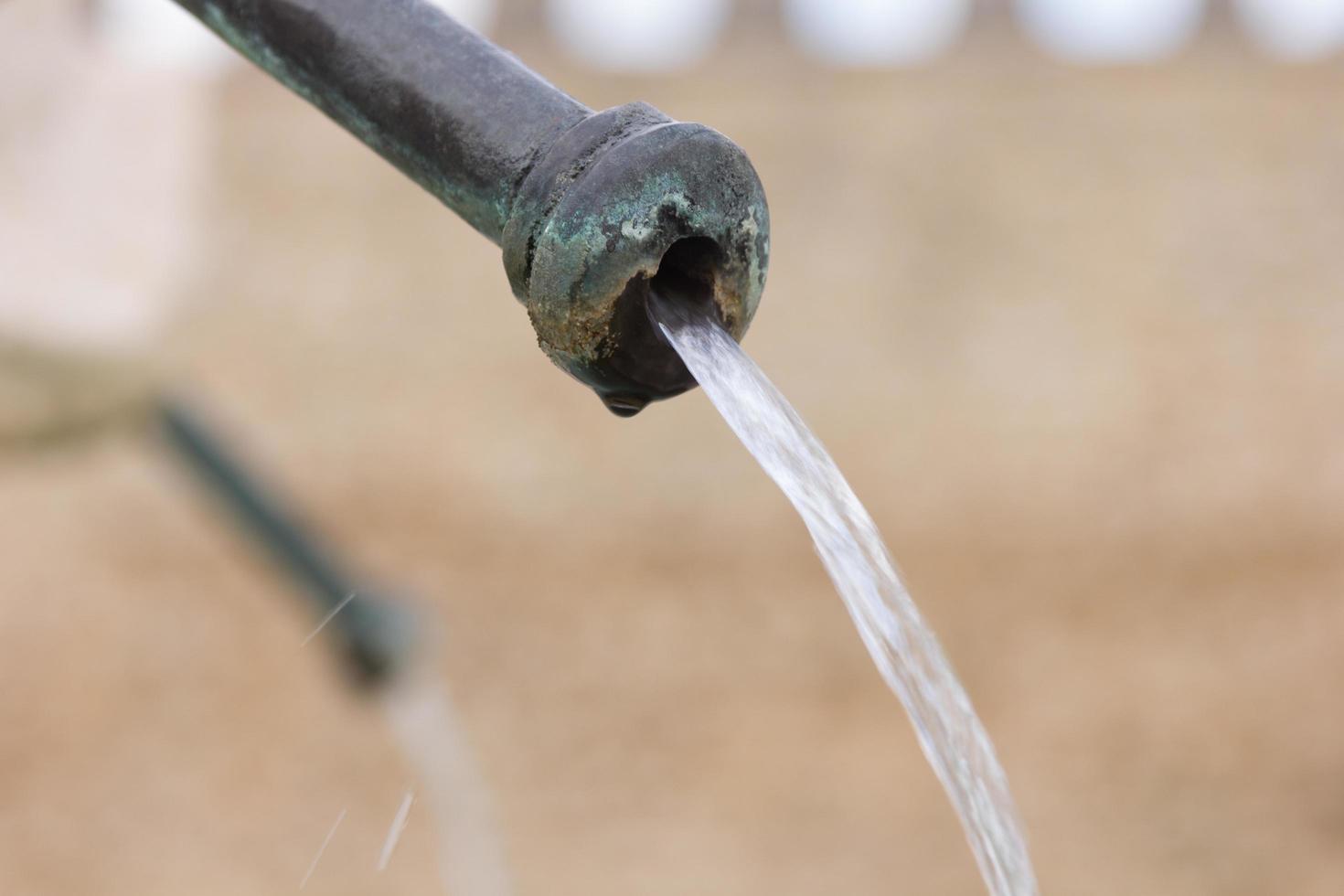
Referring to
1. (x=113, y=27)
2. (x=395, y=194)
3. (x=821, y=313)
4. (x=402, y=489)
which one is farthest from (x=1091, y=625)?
(x=113, y=27)

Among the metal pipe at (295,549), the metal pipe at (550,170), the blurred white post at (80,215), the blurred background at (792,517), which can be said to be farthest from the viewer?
the blurred background at (792,517)

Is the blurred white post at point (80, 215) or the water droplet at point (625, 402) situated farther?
the blurred white post at point (80, 215)

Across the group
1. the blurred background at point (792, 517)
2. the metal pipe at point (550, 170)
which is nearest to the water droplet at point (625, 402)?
the metal pipe at point (550, 170)

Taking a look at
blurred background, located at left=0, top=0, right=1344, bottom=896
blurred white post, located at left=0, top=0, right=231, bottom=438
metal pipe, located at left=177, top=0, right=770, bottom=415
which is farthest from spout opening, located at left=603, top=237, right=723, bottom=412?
blurred background, located at left=0, top=0, right=1344, bottom=896

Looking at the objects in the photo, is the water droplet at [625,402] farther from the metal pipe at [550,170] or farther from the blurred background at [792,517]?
the blurred background at [792,517]

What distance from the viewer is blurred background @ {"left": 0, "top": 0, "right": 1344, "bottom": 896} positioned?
12.6ft

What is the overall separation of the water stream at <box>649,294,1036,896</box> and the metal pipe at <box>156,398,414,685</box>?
3.85ft

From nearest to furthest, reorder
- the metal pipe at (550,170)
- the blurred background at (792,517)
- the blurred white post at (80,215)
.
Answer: the metal pipe at (550,170), the blurred white post at (80,215), the blurred background at (792,517)

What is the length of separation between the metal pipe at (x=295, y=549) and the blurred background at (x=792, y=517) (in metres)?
1.99

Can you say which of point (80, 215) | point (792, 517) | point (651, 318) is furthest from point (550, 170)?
point (792, 517)

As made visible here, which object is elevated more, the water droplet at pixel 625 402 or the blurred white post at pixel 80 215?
the blurred white post at pixel 80 215

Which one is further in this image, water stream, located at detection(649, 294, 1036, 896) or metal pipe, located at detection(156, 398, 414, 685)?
metal pipe, located at detection(156, 398, 414, 685)

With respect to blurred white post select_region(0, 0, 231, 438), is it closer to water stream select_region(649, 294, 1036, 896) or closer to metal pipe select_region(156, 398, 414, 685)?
metal pipe select_region(156, 398, 414, 685)

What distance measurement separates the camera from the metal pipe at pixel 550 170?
0.38 meters
